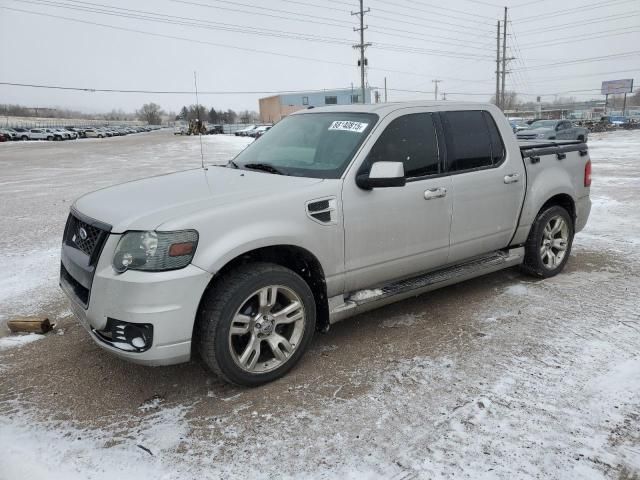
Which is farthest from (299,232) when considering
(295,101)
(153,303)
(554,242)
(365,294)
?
(295,101)

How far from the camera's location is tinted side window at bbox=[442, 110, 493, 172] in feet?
14.0

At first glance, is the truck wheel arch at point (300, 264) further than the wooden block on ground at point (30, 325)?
No

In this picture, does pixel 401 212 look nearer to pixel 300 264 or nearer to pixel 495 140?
pixel 300 264

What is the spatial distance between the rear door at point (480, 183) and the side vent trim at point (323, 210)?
48.0 inches

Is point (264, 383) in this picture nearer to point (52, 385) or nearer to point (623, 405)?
point (52, 385)

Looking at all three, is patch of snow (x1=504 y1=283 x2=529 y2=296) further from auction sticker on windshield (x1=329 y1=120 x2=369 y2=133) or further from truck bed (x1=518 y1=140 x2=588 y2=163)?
auction sticker on windshield (x1=329 y1=120 x2=369 y2=133)

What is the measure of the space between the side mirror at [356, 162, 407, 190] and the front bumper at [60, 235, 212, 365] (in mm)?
1302

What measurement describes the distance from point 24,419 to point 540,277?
15.2 ft

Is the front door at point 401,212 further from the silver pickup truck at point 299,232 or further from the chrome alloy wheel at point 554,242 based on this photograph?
the chrome alloy wheel at point 554,242

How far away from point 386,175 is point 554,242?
8.98ft

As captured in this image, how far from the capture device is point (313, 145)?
406 cm

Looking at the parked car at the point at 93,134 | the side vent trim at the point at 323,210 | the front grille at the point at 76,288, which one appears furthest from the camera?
the parked car at the point at 93,134

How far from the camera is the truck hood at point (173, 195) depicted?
3004mm

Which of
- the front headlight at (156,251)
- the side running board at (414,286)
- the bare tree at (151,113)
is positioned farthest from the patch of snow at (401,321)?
the bare tree at (151,113)
